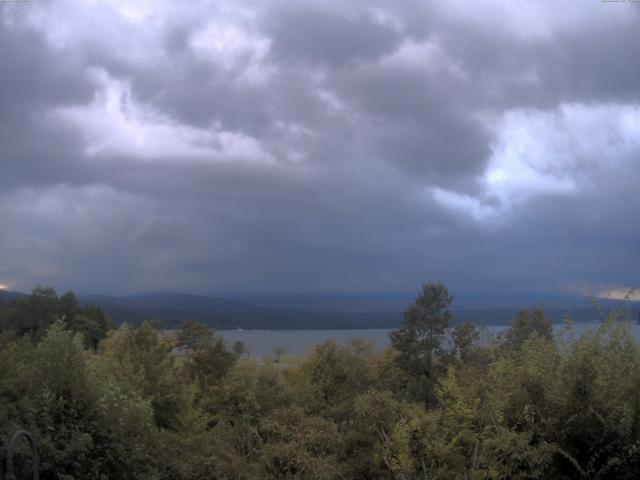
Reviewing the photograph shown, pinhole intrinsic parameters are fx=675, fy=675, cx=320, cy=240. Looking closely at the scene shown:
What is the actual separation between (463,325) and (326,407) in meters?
6.19

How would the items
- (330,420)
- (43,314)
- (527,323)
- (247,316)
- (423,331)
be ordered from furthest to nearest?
1. (247,316)
2. (43,314)
3. (527,323)
4. (423,331)
5. (330,420)

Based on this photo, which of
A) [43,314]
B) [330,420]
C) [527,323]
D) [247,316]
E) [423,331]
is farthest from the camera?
[247,316]

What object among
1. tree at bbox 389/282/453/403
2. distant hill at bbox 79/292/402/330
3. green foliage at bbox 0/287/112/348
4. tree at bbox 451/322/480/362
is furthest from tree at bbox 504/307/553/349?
green foliage at bbox 0/287/112/348

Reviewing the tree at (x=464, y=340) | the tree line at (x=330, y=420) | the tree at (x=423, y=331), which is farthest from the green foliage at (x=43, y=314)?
the tree line at (x=330, y=420)

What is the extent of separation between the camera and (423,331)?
19.1 metres

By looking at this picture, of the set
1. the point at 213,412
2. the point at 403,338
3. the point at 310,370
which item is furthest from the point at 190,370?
the point at 403,338

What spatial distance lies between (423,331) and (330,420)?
6534 mm

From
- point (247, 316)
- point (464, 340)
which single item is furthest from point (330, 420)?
point (247, 316)

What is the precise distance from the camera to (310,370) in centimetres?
1579

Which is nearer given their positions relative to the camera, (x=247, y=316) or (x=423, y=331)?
(x=423, y=331)

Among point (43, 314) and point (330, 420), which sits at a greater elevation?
point (43, 314)

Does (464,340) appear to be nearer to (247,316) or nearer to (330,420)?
(330,420)

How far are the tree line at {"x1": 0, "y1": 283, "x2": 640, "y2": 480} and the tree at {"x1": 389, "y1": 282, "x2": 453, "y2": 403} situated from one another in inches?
154

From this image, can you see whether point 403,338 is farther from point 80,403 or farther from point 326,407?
point 80,403
